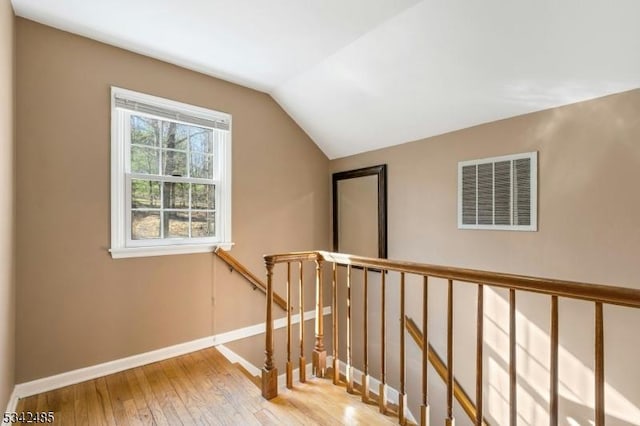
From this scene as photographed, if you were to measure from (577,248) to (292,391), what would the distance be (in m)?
2.23

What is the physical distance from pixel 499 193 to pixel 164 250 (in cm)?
289

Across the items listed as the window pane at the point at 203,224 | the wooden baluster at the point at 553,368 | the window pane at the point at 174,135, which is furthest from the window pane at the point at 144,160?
the wooden baluster at the point at 553,368

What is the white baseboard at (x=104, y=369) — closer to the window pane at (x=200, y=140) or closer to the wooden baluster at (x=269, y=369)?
the wooden baluster at (x=269, y=369)

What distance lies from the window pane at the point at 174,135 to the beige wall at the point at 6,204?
1006 millimetres

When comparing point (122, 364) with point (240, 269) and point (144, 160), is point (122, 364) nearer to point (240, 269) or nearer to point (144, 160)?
point (240, 269)

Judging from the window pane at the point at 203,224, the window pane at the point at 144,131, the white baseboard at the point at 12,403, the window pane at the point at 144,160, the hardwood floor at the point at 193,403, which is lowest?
the hardwood floor at the point at 193,403

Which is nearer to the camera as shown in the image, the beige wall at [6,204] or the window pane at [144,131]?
the beige wall at [6,204]

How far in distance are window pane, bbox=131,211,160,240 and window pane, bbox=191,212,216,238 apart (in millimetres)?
323

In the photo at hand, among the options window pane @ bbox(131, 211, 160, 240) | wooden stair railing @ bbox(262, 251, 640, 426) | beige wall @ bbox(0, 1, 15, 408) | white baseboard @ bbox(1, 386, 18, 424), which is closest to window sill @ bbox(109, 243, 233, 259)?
window pane @ bbox(131, 211, 160, 240)

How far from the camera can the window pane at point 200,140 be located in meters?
3.07

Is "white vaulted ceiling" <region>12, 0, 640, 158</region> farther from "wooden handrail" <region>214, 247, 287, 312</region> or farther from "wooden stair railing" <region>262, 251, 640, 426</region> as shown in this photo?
Result: "wooden handrail" <region>214, 247, 287, 312</region>

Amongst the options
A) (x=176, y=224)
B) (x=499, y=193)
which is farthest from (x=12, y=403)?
(x=499, y=193)

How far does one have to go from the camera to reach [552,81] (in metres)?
2.15

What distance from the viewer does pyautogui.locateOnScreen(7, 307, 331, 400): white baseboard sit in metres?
2.22
